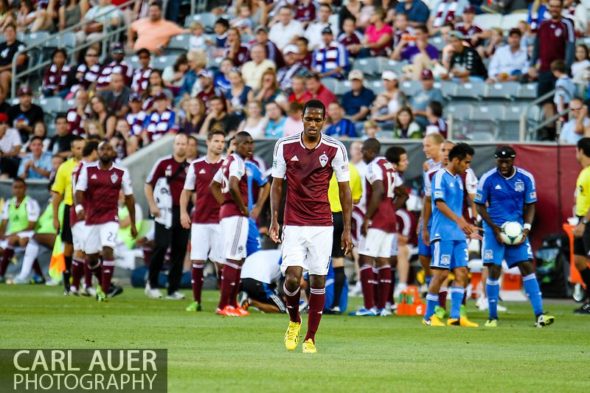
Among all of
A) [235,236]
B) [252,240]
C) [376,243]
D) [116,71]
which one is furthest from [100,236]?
[116,71]

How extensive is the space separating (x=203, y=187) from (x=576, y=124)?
7601mm

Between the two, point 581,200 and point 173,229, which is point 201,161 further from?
point 581,200

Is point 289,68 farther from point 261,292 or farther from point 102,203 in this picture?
point 261,292

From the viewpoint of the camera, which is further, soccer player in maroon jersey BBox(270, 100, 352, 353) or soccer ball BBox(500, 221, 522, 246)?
soccer ball BBox(500, 221, 522, 246)

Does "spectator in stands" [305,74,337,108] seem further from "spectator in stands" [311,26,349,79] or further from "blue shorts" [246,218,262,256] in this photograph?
"blue shorts" [246,218,262,256]

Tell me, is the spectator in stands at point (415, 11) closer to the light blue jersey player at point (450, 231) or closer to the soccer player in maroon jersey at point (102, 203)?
the soccer player in maroon jersey at point (102, 203)

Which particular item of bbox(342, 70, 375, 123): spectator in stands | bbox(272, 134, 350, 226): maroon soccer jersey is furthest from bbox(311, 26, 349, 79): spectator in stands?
bbox(272, 134, 350, 226): maroon soccer jersey

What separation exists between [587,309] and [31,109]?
15.2 m

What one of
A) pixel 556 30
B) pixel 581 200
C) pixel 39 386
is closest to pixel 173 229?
pixel 581 200

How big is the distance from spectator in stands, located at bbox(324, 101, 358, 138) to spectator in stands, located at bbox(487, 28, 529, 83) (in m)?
3.34

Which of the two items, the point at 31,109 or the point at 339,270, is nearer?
the point at 339,270

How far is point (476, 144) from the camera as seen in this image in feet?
75.0

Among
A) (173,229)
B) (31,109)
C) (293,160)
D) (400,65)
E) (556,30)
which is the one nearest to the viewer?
(293,160)

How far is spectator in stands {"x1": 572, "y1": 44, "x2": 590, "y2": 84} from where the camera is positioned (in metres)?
24.5
